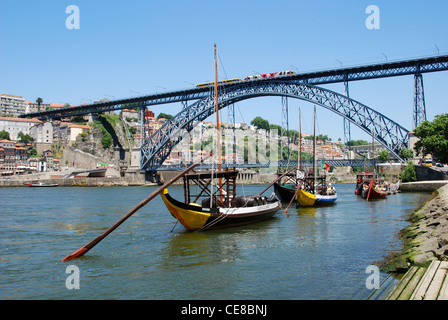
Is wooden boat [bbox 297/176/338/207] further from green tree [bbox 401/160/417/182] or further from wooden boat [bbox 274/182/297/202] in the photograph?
green tree [bbox 401/160/417/182]

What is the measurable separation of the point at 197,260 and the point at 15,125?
381 feet

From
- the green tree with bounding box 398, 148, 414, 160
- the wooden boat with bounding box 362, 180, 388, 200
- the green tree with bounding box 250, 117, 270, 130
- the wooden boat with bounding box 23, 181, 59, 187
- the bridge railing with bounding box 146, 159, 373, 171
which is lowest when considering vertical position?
the wooden boat with bounding box 362, 180, 388, 200

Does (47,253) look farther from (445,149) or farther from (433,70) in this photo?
(433,70)

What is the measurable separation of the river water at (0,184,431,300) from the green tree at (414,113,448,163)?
88.1ft

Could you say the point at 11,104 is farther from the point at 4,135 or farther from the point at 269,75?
the point at 269,75

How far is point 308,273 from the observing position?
11.3 metres

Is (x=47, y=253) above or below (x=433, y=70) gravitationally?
below

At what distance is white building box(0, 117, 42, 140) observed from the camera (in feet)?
→ 366

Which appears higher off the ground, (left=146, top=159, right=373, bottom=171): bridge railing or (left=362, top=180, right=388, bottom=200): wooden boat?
(left=146, top=159, right=373, bottom=171): bridge railing

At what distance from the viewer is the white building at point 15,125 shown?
111688 millimetres

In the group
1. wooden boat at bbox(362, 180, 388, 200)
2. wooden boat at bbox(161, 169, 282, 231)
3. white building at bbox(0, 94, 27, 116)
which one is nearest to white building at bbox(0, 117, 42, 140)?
white building at bbox(0, 94, 27, 116)

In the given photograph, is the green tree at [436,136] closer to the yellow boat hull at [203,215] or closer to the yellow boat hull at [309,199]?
the yellow boat hull at [309,199]

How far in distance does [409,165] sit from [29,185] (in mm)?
61186
